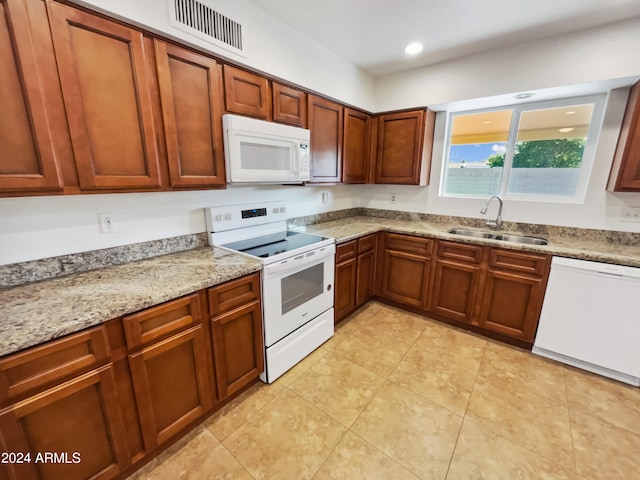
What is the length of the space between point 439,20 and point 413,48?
1.42 ft

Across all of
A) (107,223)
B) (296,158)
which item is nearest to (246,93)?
(296,158)

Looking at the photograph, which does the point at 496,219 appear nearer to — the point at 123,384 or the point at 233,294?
the point at 233,294

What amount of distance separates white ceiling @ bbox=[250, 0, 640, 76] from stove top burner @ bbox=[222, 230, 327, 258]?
1.61 m

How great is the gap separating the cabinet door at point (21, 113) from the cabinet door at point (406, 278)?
2.62 meters

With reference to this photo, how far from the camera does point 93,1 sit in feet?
3.79

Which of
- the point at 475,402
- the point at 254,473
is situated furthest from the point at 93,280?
the point at 475,402

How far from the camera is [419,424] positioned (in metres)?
1.58

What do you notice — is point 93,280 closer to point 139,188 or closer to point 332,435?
point 139,188

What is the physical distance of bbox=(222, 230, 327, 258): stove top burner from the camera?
6.15 ft

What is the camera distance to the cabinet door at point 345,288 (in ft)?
8.05

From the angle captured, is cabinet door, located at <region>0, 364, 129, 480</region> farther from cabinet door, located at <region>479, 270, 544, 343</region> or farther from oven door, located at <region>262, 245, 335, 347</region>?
cabinet door, located at <region>479, 270, 544, 343</region>

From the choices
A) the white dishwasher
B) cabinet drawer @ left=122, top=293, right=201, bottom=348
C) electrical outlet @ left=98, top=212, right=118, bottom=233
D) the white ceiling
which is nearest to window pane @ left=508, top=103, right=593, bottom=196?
the white ceiling

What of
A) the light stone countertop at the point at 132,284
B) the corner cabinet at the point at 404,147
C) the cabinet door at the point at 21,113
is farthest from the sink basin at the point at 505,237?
the cabinet door at the point at 21,113

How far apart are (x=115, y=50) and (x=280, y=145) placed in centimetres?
100
